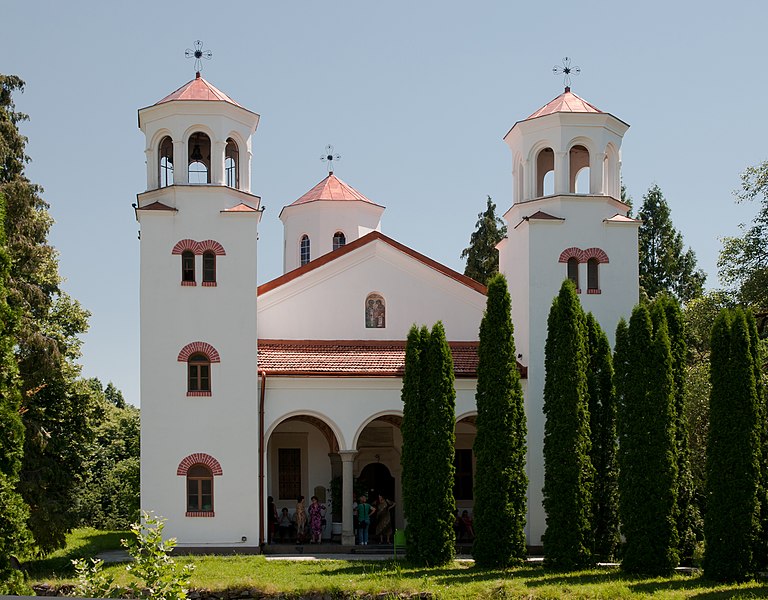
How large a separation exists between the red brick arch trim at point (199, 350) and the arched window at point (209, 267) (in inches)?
60.1

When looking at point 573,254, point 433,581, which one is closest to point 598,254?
point 573,254

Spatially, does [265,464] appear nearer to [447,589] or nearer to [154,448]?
[154,448]

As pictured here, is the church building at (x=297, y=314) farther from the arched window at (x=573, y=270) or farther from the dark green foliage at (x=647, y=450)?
the dark green foliage at (x=647, y=450)

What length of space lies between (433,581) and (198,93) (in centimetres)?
1290

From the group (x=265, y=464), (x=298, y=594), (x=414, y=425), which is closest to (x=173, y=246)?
(x=265, y=464)

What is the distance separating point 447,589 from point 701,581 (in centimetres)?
474

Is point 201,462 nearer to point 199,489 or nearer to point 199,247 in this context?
point 199,489

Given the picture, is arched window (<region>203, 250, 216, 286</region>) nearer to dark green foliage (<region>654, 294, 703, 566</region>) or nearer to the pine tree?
the pine tree

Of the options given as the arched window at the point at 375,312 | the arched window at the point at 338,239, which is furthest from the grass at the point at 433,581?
the arched window at the point at 338,239

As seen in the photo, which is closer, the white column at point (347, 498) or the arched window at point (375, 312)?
the white column at point (347, 498)

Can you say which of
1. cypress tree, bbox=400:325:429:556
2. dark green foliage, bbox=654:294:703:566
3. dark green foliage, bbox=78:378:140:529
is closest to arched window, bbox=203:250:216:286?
cypress tree, bbox=400:325:429:556

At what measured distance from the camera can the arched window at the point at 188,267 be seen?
26297 millimetres

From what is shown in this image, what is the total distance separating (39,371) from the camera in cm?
2753

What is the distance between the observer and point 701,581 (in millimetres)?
20672
